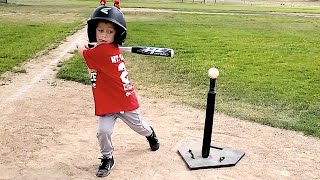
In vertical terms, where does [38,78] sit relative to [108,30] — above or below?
below

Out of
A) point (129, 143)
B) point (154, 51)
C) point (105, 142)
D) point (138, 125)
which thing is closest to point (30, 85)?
point (129, 143)

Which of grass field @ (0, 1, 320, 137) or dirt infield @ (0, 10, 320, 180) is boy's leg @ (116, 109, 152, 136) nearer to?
dirt infield @ (0, 10, 320, 180)

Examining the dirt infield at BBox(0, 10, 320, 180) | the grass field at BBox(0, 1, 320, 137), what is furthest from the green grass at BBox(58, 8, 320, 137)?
the dirt infield at BBox(0, 10, 320, 180)

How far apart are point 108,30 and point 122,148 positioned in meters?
1.29

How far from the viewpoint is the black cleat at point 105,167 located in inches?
154

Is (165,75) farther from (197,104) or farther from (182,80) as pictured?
(197,104)

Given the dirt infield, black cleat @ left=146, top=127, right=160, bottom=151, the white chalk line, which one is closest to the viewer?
the dirt infield

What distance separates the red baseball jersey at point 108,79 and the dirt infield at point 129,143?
0.58 meters

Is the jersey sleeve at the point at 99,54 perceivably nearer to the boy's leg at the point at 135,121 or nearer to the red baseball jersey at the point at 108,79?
the red baseball jersey at the point at 108,79

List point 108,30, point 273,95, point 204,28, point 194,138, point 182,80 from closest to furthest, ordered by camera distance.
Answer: point 108,30, point 194,138, point 273,95, point 182,80, point 204,28

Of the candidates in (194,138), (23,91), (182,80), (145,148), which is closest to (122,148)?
(145,148)

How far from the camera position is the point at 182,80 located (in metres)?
7.82

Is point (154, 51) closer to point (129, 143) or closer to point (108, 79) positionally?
point (108, 79)

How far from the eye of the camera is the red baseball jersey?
12.7 ft
